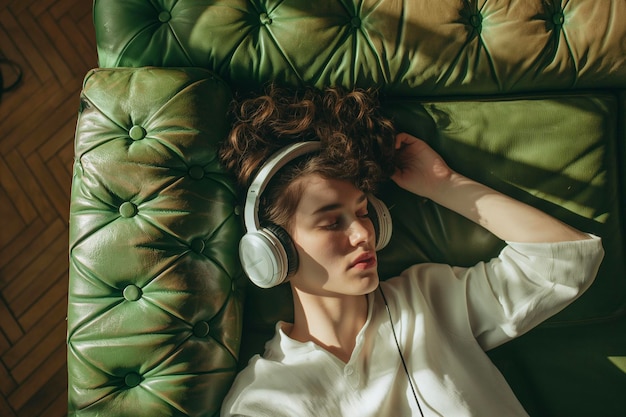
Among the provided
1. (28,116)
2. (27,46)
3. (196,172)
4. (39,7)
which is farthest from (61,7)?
(196,172)

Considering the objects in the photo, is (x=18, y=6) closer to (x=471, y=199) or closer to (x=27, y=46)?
(x=27, y=46)

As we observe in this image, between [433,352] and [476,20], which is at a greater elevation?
[476,20]

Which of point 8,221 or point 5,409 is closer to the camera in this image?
point 5,409

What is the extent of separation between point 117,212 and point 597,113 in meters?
1.07

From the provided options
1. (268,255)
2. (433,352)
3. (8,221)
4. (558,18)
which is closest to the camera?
(268,255)

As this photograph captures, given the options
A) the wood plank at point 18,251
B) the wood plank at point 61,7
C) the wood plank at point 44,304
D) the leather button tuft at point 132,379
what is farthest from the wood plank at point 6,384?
the wood plank at point 61,7

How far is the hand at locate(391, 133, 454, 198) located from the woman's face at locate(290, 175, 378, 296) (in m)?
0.16

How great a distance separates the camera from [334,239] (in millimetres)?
1085

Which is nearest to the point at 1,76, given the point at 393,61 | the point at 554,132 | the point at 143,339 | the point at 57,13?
the point at 57,13

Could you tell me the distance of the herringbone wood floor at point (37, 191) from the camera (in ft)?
5.51

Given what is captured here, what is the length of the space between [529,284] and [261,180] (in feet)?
1.90

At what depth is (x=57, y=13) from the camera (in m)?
1.84

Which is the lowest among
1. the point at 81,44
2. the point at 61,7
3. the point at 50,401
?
the point at 50,401

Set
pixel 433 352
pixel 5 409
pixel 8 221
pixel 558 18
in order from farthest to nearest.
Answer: pixel 8 221 < pixel 5 409 < pixel 558 18 < pixel 433 352
